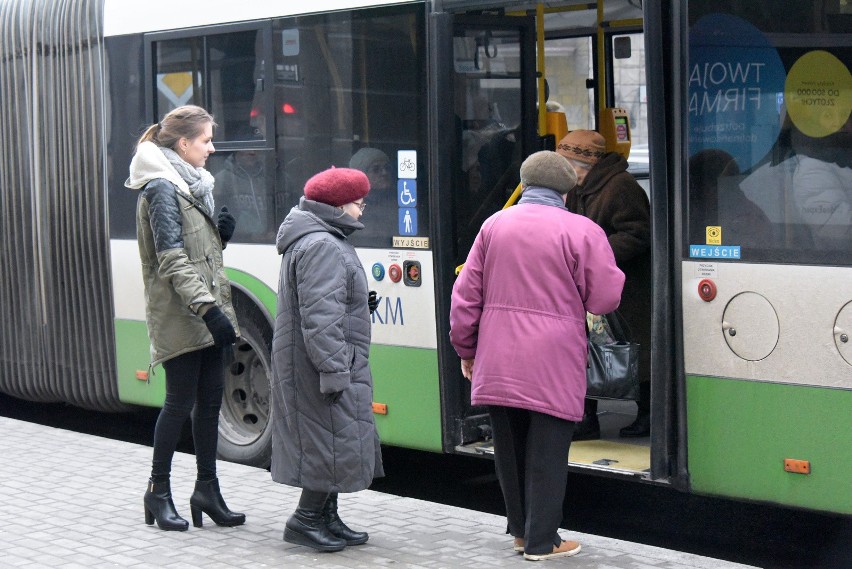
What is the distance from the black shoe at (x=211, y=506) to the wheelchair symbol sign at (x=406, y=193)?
5.38ft

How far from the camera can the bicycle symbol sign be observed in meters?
6.59

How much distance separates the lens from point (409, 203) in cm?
661

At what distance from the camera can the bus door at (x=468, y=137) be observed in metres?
6.42

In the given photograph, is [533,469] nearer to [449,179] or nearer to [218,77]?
[449,179]

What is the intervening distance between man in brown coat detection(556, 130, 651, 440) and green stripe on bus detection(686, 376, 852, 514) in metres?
1.16

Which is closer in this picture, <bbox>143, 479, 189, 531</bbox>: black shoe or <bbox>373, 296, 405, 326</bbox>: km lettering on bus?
<bbox>143, 479, 189, 531</bbox>: black shoe

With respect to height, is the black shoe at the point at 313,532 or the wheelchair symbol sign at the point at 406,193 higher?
the wheelchair symbol sign at the point at 406,193

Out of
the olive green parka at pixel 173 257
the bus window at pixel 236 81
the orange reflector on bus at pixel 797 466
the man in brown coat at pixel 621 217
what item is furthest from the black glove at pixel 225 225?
the orange reflector on bus at pixel 797 466

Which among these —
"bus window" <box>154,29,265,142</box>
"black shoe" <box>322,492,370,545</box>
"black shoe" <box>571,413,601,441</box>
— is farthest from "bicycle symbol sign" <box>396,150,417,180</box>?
→ "black shoe" <box>322,492,370,545</box>

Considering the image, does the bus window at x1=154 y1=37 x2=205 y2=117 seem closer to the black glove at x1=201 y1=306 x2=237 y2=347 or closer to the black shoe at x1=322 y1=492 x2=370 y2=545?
the black glove at x1=201 y1=306 x2=237 y2=347

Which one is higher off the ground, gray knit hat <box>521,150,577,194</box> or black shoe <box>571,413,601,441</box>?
gray knit hat <box>521,150,577,194</box>

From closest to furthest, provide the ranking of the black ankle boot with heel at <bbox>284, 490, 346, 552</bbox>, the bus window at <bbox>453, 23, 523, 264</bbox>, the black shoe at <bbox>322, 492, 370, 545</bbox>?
the black ankle boot with heel at <bbox>284, 490, 346, 552</bbox> → the black shoe at <bbox>322, 492, 370, 545</bbox> → the bus window at <bbox>453, 23, 523, 264</bbox>

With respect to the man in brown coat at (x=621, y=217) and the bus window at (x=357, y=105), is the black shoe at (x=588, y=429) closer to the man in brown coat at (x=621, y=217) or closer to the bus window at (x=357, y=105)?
the man in brown coat at (x=621, y=217)

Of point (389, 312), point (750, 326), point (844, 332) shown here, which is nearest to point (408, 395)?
point (389, 312)
